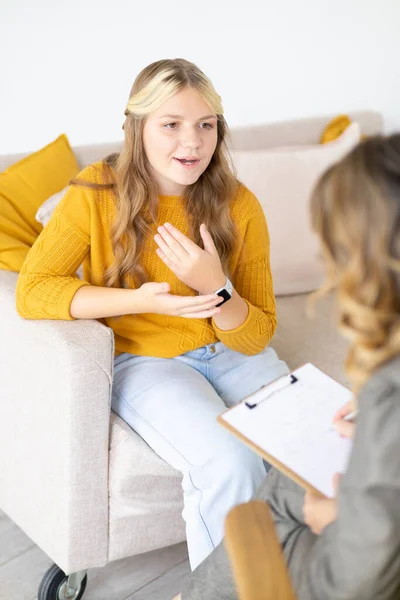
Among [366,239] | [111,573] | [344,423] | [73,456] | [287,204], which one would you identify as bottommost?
[111,573]

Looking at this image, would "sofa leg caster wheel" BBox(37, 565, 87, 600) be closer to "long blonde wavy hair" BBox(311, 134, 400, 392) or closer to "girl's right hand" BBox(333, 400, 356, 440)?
"girl's right hand" BBox(333, 400, 356, 440)

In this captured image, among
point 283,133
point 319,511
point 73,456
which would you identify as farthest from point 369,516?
point 283,133

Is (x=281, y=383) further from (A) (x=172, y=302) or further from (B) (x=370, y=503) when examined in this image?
(B) (x=370, y=503)

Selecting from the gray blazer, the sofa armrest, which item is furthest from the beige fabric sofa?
the gray blazer

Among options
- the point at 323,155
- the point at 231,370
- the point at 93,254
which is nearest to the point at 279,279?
the point at 323,155

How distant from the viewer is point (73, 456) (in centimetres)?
156

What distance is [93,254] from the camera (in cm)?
163

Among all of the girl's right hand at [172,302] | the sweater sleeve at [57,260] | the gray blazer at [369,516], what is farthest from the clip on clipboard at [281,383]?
the sweater sleeve at [57,260]

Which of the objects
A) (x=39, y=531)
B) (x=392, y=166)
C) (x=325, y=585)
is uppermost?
(x=392, y=166)

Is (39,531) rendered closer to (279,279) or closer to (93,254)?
(93,254)

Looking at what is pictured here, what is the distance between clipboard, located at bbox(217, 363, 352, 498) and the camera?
1151mm

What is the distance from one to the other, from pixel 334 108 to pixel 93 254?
1381mm

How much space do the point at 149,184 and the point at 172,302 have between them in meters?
0.27

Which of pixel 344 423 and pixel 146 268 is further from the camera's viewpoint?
pixel 146 268
